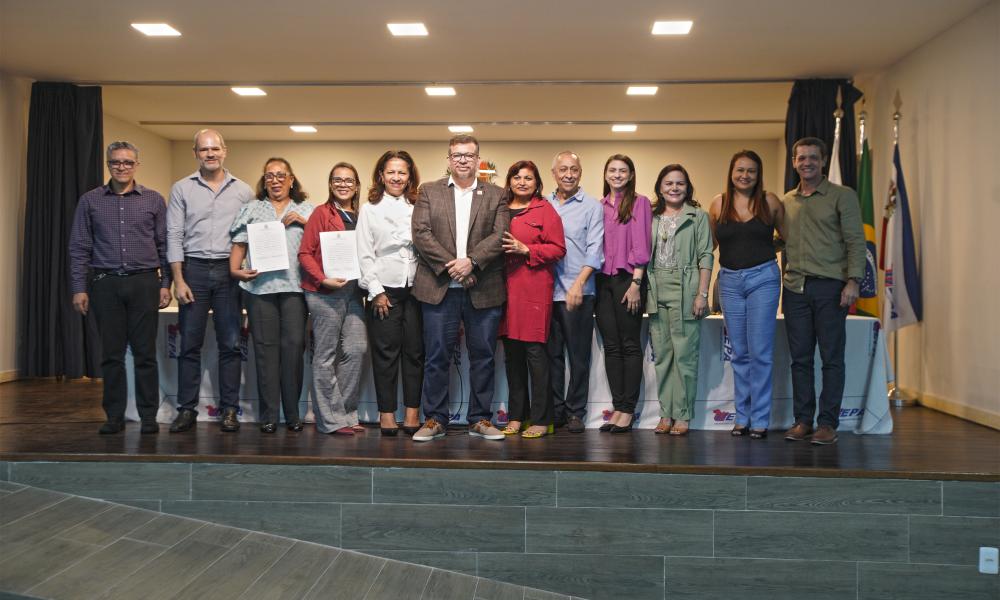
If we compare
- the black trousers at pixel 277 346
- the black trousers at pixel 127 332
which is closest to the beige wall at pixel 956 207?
the black trousers at pixel 277 346

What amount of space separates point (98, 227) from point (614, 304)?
2779 mm

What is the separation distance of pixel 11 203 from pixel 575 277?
5653 mm

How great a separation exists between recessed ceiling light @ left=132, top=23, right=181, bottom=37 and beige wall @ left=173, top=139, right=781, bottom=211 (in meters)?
4.49

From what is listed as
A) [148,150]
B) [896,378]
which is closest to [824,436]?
[896,378]

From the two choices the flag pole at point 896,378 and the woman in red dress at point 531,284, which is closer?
the woman in red dress at point 531,284

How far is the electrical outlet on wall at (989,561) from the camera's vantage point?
334 centimetres

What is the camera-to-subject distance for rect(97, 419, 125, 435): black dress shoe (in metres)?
4.42

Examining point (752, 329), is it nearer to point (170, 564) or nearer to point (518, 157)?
point (170, 564)

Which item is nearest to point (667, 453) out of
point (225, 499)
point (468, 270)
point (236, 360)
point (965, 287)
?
point (468, 270)

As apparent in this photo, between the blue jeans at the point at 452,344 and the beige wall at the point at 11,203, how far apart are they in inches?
192

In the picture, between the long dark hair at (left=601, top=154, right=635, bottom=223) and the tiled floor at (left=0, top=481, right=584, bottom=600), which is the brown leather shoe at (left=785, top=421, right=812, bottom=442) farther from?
the tiled floor at (left=0, top=481, right=584, bottom=600)

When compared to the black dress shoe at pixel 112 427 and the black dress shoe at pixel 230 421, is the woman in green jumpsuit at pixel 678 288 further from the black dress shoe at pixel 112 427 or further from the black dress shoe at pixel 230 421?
the black dress shoe at pixel 112 427

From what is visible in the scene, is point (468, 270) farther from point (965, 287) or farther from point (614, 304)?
point (965, 287)

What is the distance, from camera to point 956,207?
5.71 meters
